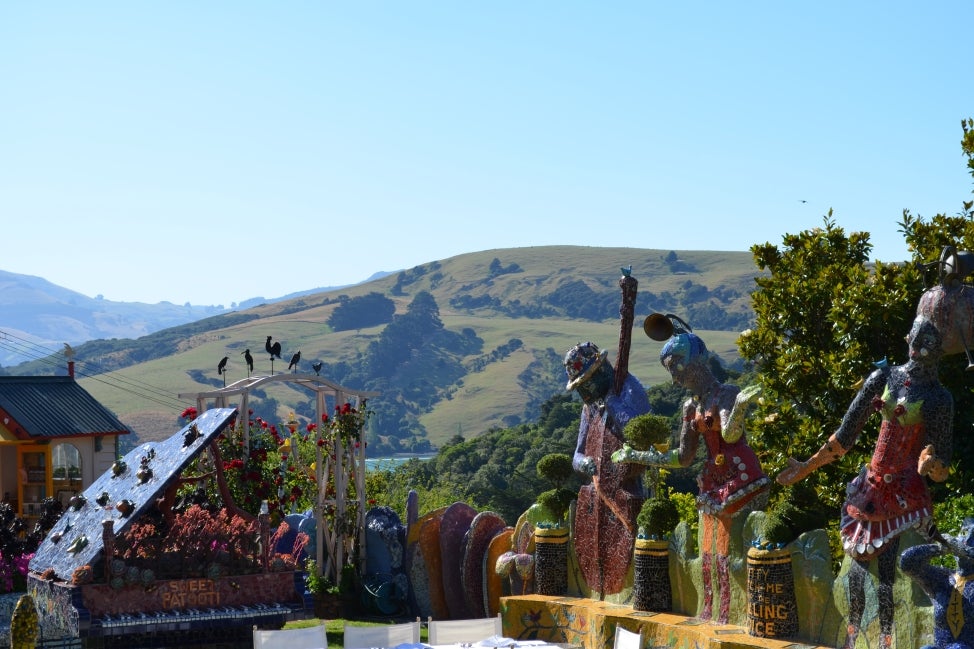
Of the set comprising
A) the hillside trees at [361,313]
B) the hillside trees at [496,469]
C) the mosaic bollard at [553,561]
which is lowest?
the hillside trees at [496,469]

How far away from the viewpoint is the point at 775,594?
1271 centimetres

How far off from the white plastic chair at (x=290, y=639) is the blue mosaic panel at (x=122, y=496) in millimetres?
2017

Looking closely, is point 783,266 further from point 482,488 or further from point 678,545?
point 482,488

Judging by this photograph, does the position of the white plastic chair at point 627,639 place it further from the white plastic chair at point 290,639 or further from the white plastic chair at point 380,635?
the white plastic chair at point 290,639

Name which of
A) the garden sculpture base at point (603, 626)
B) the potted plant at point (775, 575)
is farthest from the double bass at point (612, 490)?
the potted plant at point (775, 575)

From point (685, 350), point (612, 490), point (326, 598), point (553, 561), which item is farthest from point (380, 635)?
point (326, 598)

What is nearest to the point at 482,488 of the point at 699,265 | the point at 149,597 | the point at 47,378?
the point at 47,378

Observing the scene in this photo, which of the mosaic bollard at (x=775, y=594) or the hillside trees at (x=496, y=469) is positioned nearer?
the mosaic bollard at (x=775, y=594)

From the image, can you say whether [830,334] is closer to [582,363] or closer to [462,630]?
[582,363]

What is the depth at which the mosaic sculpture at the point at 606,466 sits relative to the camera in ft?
50.3

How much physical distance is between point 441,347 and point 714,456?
160 meters

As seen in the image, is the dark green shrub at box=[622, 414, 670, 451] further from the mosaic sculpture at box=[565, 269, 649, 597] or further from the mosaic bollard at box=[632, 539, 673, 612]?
the mosaic bollard at box=[632, 539, 673, 612]

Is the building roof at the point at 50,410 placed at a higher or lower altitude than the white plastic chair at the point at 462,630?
higher

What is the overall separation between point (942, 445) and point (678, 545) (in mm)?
3658
